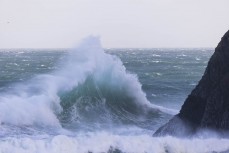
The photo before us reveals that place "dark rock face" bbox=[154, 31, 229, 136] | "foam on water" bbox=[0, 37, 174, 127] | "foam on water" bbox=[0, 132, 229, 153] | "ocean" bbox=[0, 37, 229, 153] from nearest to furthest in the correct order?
1. "foam on water" bbox=[0, 132, 229, 153]
2. "ocean" bbox=[0, 37, 229, 153]
3. "dark rock face" bbox=[154, 31, 229, 136]
4. "foam on water" bbox=[0, 37, 174, 127]

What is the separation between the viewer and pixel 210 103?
52.4 ft

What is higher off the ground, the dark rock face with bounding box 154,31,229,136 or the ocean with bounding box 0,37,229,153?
the dark rock face with bounding box 154,31,229,136

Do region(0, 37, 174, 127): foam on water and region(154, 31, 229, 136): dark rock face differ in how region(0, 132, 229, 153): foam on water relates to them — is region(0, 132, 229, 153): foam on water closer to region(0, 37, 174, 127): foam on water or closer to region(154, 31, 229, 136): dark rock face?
region(154, 31, 229, 136): dark rock face

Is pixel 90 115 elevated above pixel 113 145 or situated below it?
below

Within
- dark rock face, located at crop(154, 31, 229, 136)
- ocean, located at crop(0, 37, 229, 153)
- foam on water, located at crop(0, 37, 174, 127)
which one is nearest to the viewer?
ocean, located at crop(0, 37, 229, 153)

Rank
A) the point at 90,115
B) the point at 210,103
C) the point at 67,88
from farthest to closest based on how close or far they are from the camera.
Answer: the point at 67,88, the point at 90,115, the point at 210,103

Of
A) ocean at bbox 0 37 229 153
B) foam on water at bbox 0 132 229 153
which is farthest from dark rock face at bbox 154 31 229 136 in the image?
foam on water at bbox 0 132 229 153

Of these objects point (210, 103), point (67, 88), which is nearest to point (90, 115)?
point (67, 88)

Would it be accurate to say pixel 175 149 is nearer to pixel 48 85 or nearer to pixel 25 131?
pixel 25 131

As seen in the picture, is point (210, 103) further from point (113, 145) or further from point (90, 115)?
point (90, 115)

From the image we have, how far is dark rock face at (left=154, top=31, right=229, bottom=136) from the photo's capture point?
51.5 feet

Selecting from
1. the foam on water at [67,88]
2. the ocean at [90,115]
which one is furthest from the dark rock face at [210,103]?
the foam on water at [67,88]

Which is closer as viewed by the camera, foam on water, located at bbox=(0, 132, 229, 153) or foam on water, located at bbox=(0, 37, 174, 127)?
foam on water, located at bbox=(0, 132, 229, 153)

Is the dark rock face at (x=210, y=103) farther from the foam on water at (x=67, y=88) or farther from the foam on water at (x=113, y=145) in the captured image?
the foam on water at (x=67, y=88)
